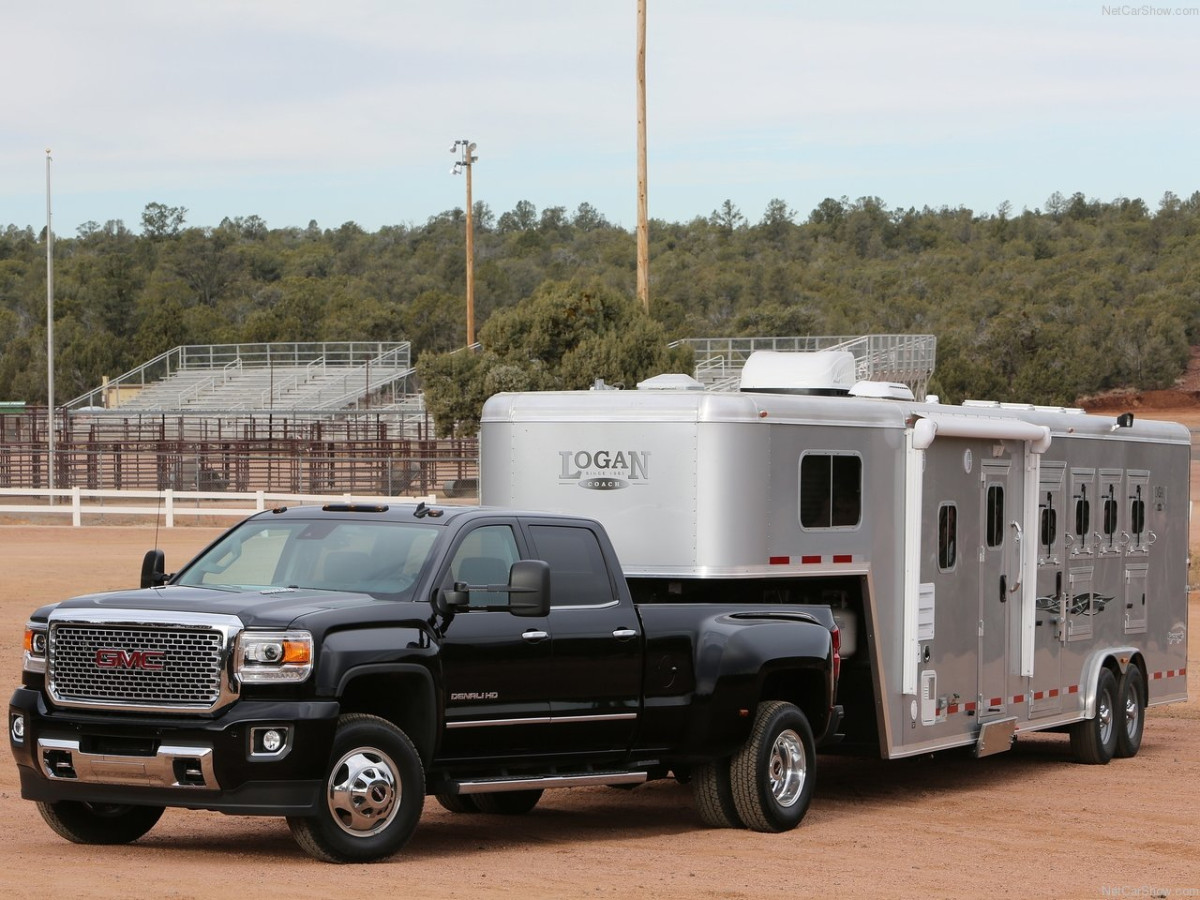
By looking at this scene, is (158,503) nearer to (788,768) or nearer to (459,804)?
(459,804)

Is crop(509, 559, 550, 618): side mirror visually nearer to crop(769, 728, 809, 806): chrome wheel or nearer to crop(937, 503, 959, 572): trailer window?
crop(769, 728, 809, 806): chrome wheel

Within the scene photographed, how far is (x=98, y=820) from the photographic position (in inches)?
384

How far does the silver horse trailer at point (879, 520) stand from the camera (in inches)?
460

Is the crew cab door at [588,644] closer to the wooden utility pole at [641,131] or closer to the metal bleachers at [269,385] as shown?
the wooden utility pole at [641,131]

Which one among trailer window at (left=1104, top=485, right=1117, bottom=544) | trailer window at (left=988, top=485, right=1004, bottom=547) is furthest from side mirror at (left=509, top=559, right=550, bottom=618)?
trailer window at (left=1104, top=485, right=1117, bottom=544)

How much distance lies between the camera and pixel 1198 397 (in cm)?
9338

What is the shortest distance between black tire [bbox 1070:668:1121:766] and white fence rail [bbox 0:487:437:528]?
19.9m

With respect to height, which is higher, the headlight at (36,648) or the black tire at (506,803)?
the headlight at (36,648)

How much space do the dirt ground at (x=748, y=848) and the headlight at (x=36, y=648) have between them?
0.94 meters

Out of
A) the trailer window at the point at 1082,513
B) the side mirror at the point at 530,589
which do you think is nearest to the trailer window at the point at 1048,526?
the trailer window at the point at 1082,513

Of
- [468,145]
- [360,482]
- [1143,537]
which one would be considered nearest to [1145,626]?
[1143,537]

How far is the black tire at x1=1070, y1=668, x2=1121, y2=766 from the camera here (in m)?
15.3

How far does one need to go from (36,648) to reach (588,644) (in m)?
2.90

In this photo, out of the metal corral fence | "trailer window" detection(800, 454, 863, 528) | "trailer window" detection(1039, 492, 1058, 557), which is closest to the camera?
"trailer window" detection(800, 454, 863, 528)
